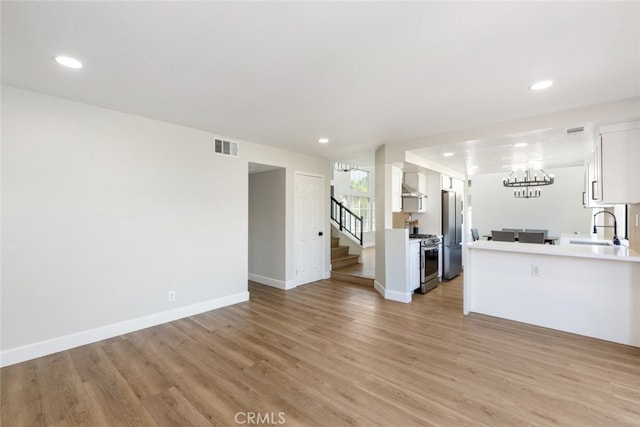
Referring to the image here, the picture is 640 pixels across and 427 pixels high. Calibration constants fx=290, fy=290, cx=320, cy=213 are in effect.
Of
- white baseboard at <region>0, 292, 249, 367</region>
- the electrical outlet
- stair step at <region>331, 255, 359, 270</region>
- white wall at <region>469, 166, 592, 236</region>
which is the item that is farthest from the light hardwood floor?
white wall at <region>469, 166, 592, 236</region>

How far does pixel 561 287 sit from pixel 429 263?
2.02m

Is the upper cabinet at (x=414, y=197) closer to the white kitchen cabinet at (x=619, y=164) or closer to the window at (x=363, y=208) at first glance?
the white kitchen cabinet at (x=619, y=164)

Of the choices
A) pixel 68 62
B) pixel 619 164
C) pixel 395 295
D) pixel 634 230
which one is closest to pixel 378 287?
pixel 395 295

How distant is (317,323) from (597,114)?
3919 millimetres

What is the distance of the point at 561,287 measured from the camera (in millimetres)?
3463

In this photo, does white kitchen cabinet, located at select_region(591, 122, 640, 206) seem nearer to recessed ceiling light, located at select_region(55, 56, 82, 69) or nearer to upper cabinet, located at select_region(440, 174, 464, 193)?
upper cabinet, located at select_region(440, 174, 464, 193)

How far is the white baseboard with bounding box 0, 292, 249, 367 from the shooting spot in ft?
8.98

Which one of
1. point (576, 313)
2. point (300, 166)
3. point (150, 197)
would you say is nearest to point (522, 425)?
point (576, 313)

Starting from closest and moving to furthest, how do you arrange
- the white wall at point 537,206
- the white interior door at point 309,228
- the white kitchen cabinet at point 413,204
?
the white interior door at point 309,228, the white kitchen cabinet at point 413,204, the white wall at point 537,206

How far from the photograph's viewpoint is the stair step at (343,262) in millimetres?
6797

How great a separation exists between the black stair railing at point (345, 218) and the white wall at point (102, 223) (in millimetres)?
4841

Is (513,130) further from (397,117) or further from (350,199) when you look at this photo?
(350,199)

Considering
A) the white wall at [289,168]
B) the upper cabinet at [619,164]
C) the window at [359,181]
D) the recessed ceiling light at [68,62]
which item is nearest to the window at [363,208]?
the window at [359,181]

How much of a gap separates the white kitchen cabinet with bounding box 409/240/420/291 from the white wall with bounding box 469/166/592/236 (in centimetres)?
596
